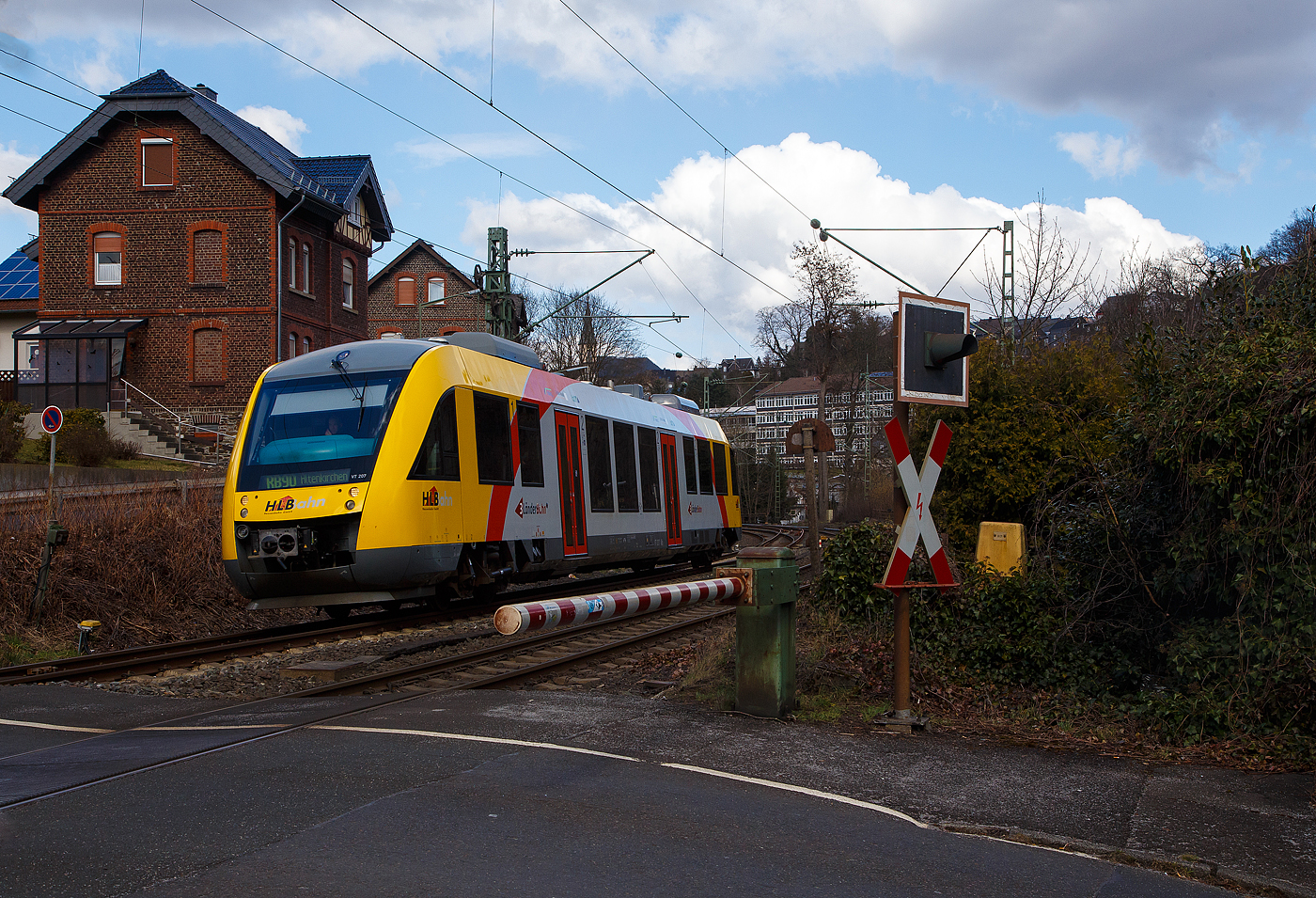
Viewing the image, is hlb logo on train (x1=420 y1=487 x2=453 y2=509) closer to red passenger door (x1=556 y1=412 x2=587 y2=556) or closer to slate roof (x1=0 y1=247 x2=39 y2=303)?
red passenger door (x1=556 y1=412 x2=587 y2=556)

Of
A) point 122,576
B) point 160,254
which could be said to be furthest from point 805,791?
point 160,254

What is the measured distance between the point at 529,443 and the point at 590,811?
956 cm

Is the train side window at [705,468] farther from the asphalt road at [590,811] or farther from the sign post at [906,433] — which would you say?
the asphalt road at [590,811]

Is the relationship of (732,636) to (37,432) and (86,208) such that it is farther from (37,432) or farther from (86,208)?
(86,208)

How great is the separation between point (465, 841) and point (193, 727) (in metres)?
3.27

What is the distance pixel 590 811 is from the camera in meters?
5.32

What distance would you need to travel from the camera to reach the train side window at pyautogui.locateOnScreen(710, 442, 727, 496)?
2414cm

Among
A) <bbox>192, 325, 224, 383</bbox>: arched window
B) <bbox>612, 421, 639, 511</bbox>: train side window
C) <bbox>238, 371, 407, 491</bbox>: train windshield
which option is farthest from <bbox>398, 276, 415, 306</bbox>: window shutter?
<bbox>238, 371, 407, 491</bbox>: train windshield

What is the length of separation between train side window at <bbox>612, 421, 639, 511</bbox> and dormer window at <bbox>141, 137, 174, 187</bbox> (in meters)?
22.6

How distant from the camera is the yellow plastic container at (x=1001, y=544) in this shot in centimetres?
1159

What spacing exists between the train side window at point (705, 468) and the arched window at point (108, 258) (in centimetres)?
2102

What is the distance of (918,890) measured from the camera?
4383mm

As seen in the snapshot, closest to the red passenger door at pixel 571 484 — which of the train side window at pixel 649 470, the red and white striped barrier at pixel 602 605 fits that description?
the train side window at pixel 649 470

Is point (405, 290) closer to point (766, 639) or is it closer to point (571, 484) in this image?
point (571, 484)
